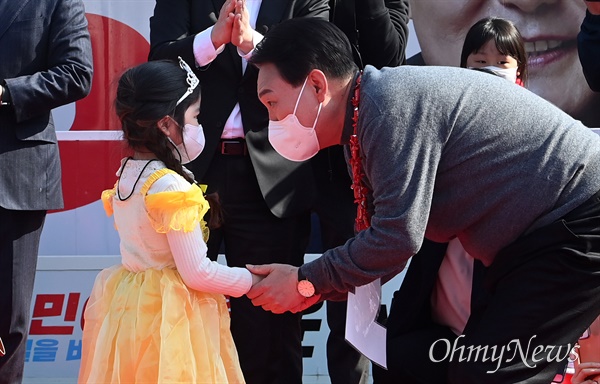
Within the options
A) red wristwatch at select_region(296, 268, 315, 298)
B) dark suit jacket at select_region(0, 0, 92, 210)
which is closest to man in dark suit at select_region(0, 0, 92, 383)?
dark suit jacket at select_region(0, 0, 92, 210)

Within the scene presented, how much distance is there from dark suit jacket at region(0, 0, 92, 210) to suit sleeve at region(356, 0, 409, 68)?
3.76 feet

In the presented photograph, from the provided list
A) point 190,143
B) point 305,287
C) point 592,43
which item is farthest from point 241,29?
point 592,43

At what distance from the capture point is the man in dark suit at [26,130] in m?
3.69

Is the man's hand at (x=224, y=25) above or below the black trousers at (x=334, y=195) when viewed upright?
above

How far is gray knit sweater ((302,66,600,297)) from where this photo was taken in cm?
240

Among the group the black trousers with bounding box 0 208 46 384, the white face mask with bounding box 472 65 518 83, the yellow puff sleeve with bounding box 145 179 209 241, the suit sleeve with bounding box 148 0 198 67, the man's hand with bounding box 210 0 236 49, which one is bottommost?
the black trousers with bounding box 0 208 46 384

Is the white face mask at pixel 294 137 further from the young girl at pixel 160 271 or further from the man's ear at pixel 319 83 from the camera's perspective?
the young girl at pixel 160 271

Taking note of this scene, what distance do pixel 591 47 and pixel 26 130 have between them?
2187 mm

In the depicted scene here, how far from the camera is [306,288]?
9.00ft

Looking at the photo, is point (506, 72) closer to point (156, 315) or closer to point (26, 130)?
point (156, 315)

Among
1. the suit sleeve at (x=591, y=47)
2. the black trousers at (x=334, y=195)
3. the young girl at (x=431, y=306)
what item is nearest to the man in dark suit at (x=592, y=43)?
the suit sleeve at (x=591, y=47)

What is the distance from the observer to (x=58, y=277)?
179 inches

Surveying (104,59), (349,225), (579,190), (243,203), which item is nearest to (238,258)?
(243,203)

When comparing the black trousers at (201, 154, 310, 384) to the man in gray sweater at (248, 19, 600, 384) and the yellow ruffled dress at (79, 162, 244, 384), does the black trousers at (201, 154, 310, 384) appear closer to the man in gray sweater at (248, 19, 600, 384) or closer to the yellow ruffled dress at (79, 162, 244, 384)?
the yellow ruffled dress at (79, 162, 244, 384)
